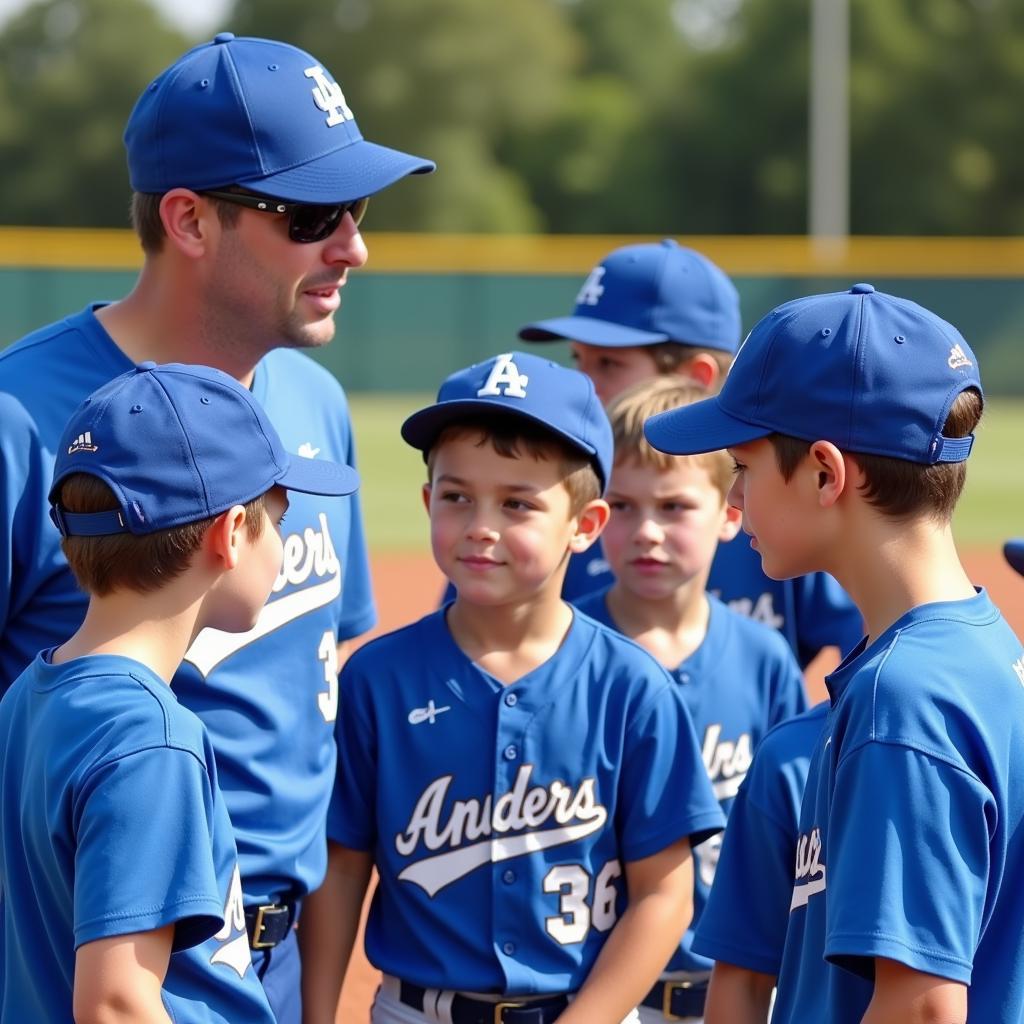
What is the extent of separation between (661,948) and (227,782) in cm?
79

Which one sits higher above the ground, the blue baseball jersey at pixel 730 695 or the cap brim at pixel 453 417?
the cap brim at pixel 453 417

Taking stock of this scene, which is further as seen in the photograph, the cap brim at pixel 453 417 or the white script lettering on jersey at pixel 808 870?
the cap brim at pixel 453 417

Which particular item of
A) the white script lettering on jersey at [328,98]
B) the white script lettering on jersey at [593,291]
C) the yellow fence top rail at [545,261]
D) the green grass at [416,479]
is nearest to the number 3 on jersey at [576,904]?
the white script lettering on jersey at [328,98]

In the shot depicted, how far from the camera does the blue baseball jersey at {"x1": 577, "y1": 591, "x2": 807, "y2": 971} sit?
334cm

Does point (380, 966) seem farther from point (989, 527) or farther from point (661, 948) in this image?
point (989, 527)

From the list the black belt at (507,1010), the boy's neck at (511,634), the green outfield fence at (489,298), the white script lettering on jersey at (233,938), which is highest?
the green outfield fence at (489,298)

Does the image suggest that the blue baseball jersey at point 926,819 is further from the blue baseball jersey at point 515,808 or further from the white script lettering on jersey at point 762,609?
the white script lettering on jersey at point 762,609

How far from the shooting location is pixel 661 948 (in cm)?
284

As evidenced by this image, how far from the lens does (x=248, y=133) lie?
290cm

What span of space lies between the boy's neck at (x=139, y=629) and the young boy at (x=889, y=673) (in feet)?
2.48

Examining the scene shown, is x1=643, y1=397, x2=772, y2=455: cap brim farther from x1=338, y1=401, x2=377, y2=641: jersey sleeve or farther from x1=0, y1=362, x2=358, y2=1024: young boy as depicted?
x1=338, y1=401, x2=377, y2=641: jersey sleeve

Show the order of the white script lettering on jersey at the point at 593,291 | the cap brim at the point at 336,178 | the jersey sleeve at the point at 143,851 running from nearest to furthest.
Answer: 1. the jersey sleeve at the point at 143,851
2. the cap brim at the point at 336,178
3. the white script lettering on jersey at the point at 593,291

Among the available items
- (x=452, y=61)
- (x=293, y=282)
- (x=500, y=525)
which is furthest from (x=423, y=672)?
(x=452, y=61)

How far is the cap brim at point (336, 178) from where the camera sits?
2.90 metres
